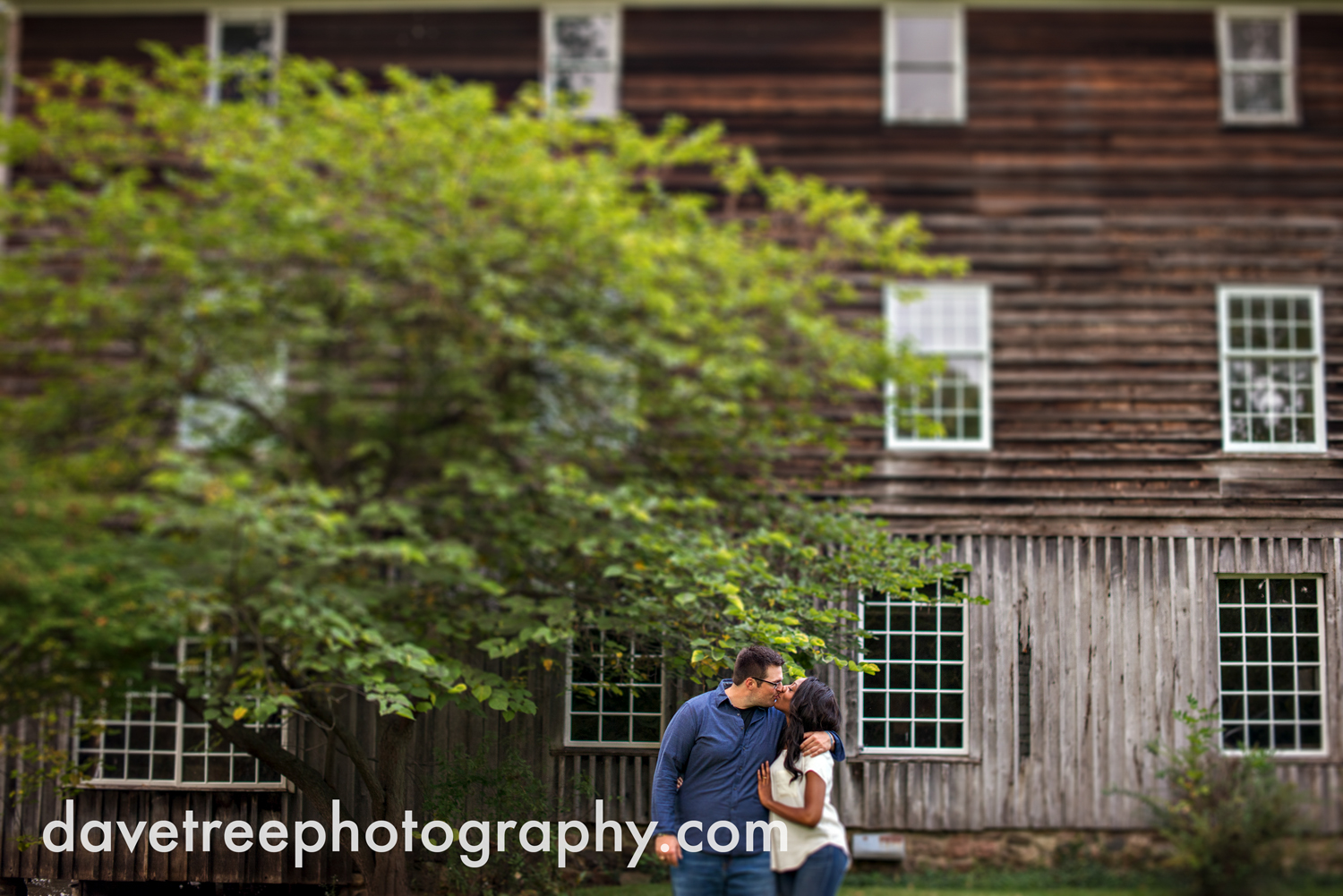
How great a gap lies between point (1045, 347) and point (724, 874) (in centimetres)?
762

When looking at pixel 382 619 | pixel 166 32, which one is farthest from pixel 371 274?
pixel 166 32

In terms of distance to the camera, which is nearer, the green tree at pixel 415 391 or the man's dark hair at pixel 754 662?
the man's dark hair at pixel 754 662

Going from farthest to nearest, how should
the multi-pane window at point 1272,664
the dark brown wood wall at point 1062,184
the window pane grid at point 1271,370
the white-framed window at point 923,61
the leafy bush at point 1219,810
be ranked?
1. the white-framed window at point 923,61
2. the dark brown wood wall at point 1062,184
3. the window pane grid at point 1271,370
4. the multi-pane window at point 1272,664
5. the leafy bush at point 1219,810

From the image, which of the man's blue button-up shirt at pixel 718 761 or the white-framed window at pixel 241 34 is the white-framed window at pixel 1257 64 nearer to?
the man's blue button-up shirt at pixel 718 761

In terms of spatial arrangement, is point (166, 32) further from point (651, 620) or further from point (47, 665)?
point (651, 620)

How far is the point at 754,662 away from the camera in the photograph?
5898 mm

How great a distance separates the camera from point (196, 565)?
25.3 feet

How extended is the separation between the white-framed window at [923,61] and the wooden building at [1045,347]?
4 cm

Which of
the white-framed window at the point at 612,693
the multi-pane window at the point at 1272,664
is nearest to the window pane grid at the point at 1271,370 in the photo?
the multi-pane window at the point at 1272,664

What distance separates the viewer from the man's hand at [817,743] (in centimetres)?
565

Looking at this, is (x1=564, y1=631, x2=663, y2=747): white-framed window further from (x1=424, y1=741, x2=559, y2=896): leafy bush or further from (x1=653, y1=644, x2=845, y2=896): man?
(x1=653, y1=644, x2=845, y2=896): man

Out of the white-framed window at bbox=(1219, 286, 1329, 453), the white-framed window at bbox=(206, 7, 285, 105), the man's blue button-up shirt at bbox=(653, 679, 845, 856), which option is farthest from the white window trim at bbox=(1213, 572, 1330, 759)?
the white-framed window at bbox=(206, 7, 285, 105)

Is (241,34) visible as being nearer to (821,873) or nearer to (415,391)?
(415,391)

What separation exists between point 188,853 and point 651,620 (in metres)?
4.94
